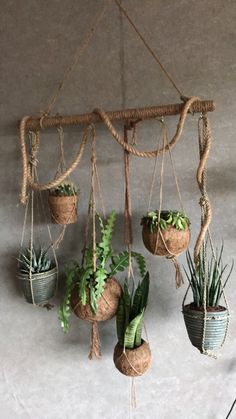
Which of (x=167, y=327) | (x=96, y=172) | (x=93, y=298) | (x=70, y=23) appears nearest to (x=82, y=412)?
(x=167, y=327)

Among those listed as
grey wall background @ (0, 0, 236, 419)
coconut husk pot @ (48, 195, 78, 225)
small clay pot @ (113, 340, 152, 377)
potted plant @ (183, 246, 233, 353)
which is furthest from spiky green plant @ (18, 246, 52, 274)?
potted plant @ (183, 246, 233, 353)

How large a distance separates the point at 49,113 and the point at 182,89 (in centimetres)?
63

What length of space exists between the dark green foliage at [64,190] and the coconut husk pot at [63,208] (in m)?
0.02

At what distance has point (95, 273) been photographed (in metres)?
1.48

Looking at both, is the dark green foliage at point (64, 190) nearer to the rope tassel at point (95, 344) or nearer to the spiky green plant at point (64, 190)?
the spiky green plant at point (64, 190)

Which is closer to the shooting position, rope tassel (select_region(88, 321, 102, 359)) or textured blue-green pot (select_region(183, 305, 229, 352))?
textured blue-green pot (select_region(183, 305, 229, 352))

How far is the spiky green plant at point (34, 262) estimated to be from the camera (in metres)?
1.61

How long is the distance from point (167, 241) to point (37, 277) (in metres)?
0.61

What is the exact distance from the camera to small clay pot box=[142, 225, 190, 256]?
4.50ft

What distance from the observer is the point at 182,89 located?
5.25 feet

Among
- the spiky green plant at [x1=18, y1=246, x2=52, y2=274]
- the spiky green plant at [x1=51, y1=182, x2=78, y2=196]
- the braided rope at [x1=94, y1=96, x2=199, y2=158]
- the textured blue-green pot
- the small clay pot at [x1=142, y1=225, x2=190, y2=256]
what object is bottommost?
the textured blue-green pot

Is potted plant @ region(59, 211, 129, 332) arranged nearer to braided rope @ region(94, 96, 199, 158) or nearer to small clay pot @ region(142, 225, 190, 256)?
small clay pot @ region(142, 225, 190, 256)

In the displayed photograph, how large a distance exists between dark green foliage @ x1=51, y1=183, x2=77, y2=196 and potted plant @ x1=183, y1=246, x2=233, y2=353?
60cm

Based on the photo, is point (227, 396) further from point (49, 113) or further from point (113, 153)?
point (49, 113)
